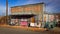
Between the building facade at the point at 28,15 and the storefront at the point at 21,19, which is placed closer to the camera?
the building facade at the point at 28,15

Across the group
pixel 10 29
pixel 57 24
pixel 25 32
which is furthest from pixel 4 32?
pixel 57 24

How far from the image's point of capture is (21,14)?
3107 millimetres

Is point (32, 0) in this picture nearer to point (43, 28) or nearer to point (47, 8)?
point (47, 8)

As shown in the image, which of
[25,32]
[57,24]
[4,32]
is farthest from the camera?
[4,32]

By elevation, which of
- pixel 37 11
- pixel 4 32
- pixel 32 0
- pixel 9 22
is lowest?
pixel 4 32

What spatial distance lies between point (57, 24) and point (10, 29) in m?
1.01

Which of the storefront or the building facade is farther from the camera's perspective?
the storefront

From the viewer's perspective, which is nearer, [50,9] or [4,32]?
[50,9]

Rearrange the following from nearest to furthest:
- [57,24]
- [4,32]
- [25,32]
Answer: [57,24], [25,32], [4,32]

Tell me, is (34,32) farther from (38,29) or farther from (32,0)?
(32,0)

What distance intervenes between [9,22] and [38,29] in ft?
2.22

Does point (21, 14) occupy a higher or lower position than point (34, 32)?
higher

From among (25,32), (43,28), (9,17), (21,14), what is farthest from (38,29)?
(9,17)

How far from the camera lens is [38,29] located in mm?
2961
